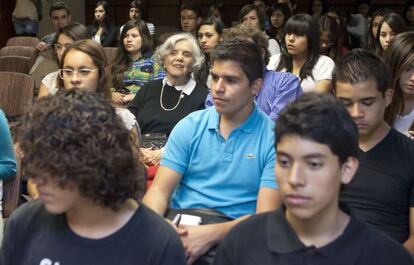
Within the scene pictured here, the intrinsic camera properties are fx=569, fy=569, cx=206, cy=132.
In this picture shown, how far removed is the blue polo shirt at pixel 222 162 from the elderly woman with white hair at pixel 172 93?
1.14m

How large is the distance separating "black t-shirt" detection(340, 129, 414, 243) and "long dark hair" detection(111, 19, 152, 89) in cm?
262

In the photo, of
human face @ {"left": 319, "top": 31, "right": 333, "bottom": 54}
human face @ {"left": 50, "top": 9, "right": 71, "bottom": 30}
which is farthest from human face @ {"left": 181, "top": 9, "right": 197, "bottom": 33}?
human face @ {"left": 319, "top": 31, "right": 333, "bottom": 54}

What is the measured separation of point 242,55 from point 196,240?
2.27ft

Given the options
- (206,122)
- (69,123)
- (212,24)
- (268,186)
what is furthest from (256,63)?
(212,24)

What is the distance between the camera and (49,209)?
3.65 feet

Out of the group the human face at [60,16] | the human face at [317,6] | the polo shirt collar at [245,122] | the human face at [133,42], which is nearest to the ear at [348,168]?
the polo shirt collar at [245,122]

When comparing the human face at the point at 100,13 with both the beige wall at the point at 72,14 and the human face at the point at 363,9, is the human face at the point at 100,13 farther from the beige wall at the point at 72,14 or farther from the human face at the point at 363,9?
the human face at the point at 363,9

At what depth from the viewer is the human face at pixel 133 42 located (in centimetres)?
436

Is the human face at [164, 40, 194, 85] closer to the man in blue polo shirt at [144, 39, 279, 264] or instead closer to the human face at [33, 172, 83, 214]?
the man in blue polo shirt at [144, 39, 279, 264]

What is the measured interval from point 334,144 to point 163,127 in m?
2.13

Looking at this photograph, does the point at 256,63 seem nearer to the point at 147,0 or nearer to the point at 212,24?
the point at 212,24

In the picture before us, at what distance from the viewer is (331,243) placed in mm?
1172

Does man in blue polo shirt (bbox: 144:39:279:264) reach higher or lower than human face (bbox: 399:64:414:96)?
lower

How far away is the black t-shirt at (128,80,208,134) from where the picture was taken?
10.5 feet
